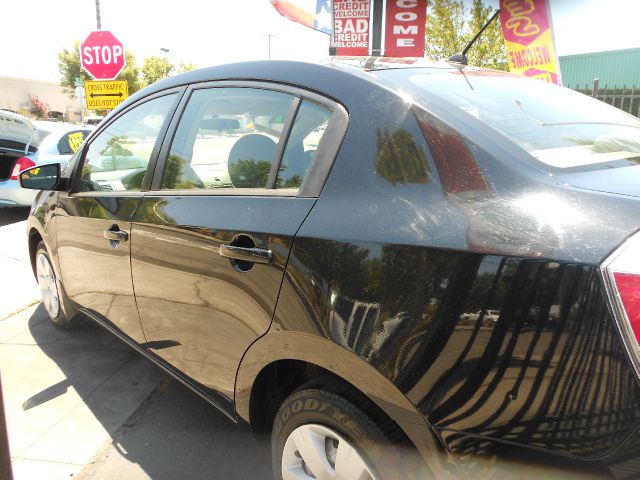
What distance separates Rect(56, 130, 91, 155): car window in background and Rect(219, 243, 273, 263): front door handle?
293 inches

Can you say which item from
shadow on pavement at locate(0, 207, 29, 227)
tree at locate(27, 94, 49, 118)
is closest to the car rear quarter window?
shadow on pavement at locate(0, 207, 29, 227)

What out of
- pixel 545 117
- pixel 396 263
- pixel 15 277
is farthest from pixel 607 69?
pixel 396 263

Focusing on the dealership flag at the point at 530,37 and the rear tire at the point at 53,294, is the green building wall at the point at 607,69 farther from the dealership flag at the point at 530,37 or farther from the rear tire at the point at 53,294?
the rear tire at the point at 53,294

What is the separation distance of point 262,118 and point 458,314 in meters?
1.24

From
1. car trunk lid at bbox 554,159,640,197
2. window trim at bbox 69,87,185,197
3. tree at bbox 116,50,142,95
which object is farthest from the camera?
tree at bbox 116,50,142,95

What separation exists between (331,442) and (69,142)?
8243 millimetres

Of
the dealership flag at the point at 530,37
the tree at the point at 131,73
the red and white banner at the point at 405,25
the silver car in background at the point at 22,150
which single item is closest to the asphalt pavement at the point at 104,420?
the silver car in background at the point at 22,150

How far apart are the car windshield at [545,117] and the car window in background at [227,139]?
603 millimetres

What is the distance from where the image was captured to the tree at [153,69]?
5228cm

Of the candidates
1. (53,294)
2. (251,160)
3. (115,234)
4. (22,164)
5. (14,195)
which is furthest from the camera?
(14,195)

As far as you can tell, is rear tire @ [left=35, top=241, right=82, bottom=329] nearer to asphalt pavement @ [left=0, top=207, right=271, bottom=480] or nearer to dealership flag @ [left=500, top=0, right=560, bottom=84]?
asphalt pavement @ [left=0, top=207, right=271, bottom=480]

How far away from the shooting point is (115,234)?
2.62 meters

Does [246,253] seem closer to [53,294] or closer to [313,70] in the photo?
[313,70]

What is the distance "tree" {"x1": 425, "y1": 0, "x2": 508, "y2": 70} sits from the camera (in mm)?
11867
